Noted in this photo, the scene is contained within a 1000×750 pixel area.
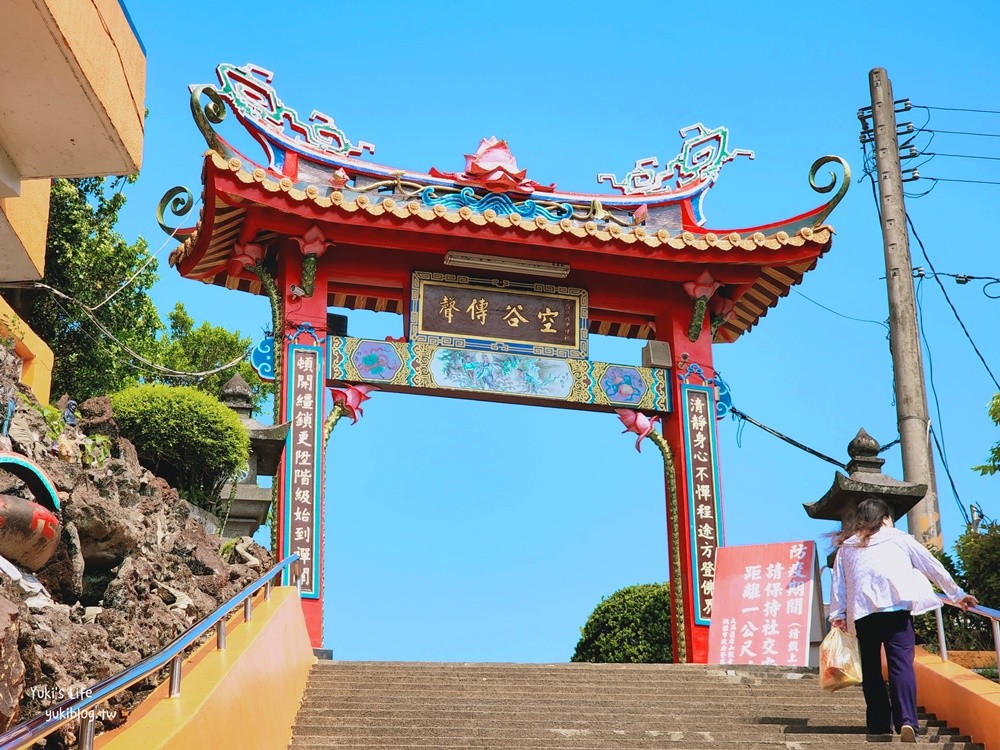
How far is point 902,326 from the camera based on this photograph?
616 inches

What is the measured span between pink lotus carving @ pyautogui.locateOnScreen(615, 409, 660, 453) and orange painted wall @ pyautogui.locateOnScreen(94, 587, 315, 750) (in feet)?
17.5

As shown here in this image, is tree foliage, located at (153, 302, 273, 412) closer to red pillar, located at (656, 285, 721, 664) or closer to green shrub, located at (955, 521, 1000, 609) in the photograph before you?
red pillar, located at (656, 285, 721, 664)

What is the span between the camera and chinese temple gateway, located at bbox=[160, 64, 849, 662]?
13.2 m

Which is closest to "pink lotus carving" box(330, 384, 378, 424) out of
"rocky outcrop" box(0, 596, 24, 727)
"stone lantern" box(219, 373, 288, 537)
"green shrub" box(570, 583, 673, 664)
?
"stone lantern" box(219, 373, 288, 537)

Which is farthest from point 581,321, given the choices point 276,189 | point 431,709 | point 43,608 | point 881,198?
point 43,608

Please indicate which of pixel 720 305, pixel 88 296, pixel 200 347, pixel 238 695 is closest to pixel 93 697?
pixel 238 695

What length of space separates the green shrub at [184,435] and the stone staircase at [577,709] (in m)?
2.67

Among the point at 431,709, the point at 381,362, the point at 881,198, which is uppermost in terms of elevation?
the point at 881,198

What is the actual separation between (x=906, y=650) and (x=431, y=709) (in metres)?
2.85

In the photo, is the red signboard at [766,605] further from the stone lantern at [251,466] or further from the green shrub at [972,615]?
the stone lantern at [251,466]

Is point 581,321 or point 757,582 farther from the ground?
point 581,321

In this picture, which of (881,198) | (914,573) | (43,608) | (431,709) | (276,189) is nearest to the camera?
(43,608)

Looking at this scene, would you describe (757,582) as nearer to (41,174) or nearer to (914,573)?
(914,573)

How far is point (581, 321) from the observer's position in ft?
46.7
